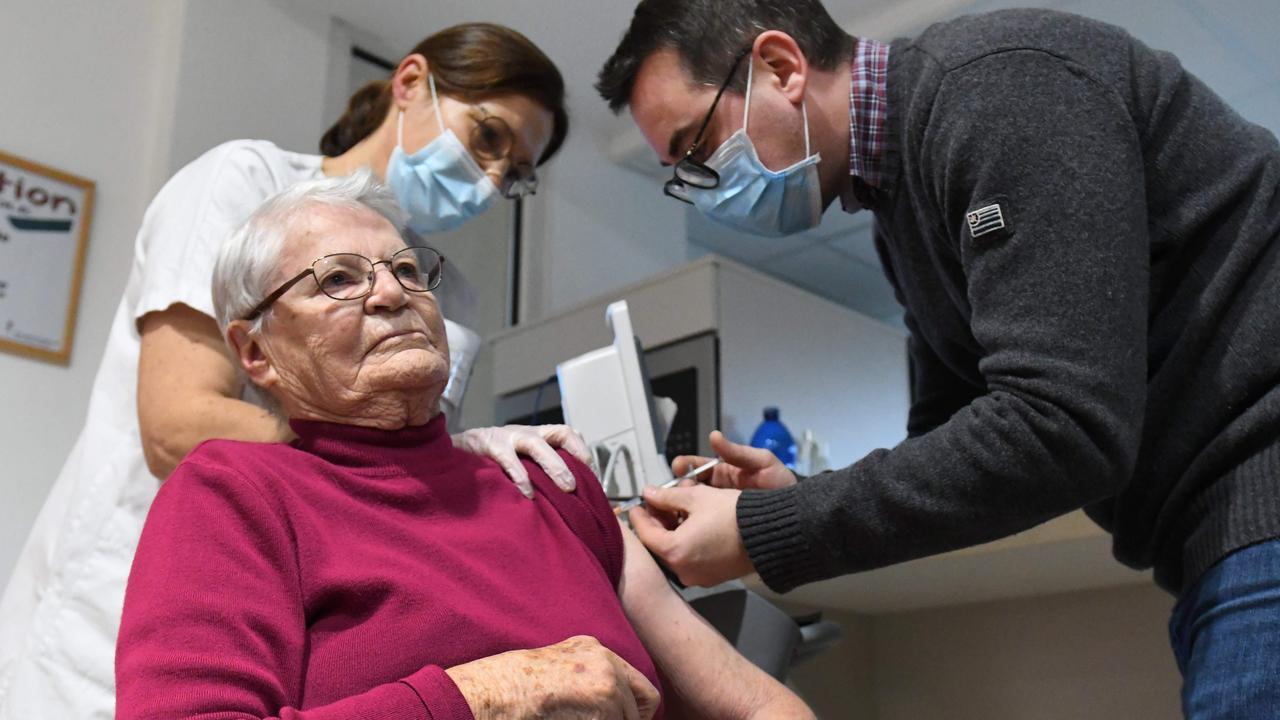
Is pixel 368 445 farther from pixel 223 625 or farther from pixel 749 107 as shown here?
pixel 749 107

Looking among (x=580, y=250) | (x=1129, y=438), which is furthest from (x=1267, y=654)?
(x=580, y=250)

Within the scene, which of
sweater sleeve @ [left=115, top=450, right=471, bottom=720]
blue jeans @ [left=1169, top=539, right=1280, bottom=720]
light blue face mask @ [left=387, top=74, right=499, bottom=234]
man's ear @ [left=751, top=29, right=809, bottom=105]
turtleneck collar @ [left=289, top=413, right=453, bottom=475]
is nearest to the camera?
sweater sleeve @ [left=115, top=450, right=471, bottom=720]

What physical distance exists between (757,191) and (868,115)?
216 millimetres

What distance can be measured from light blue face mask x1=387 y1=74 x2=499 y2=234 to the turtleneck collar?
65 centimetres

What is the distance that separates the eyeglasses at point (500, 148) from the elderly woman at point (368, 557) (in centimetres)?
51

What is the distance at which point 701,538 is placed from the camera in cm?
123

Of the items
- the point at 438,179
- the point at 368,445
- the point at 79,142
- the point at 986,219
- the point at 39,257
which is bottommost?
the point at 39,257

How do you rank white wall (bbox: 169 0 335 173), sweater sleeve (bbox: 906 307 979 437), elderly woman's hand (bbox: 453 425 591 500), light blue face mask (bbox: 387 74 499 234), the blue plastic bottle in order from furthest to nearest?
1. white wall (bbox: 169 0 335 173)
2. the blue plastic bottle
3. light blue face mask (bbox: 387 74 499 234)
4. sweater sleeve (bbox: 906 307 979 437)
5. elderly woman's hand (bbox: 453 425 591 500)

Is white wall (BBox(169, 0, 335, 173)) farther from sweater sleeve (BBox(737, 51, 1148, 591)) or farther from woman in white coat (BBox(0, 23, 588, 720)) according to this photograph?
sweater sleeve (BBox(737, 51, 1148, 591))

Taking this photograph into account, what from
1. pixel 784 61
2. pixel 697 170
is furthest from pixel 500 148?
pixel 784 61

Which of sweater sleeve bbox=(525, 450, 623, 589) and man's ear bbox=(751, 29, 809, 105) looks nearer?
sweater sleeve bbox=(525, 450, 623, 589)

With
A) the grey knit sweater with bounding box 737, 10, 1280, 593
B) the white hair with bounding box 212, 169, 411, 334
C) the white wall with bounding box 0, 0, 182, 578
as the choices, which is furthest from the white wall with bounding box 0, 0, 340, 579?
the grey knit sweater with bounding box 737, 10, 1280, 593

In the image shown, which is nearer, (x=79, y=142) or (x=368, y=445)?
(x=368, y=445)

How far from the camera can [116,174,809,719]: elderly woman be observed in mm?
907
